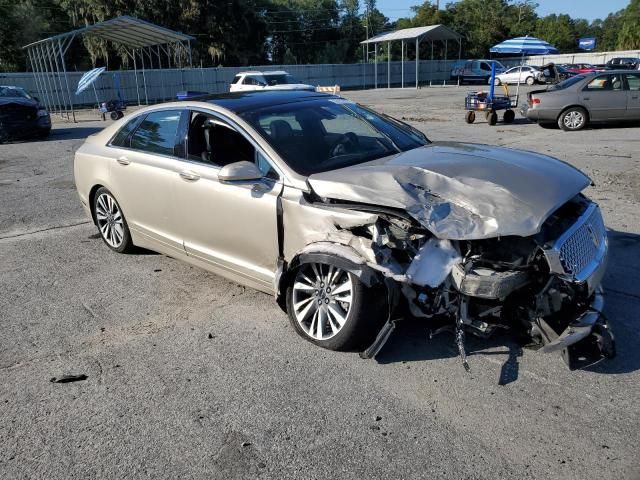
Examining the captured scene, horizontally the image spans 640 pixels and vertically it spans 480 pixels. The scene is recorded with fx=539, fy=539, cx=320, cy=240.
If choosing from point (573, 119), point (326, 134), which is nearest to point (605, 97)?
point (573, 119)

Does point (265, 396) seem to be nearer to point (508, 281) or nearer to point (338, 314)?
point (338, 314)

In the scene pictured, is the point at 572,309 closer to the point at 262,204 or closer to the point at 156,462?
the point at 262,204

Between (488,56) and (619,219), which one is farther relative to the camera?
(488,56)

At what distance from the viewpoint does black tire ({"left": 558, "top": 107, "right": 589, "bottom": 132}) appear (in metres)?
14.3

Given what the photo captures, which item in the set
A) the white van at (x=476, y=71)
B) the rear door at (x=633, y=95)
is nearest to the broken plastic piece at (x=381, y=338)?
the rear door at (x=633, y=95)

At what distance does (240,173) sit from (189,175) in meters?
0.85

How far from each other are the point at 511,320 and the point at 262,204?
1.86 metres

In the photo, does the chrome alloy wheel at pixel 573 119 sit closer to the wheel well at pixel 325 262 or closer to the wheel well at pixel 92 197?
the wheel well at pixel 92 197

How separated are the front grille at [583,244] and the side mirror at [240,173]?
2048mm

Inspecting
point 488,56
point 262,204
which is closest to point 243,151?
point 262,204

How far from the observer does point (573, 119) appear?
14.4m

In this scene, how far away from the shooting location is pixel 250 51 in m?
51.5

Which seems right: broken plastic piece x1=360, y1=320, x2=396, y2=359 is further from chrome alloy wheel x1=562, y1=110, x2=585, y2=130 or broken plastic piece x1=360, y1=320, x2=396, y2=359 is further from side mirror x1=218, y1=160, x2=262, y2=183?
chrome alloy wheel x1=562, y1=110, x2=585, y2=130

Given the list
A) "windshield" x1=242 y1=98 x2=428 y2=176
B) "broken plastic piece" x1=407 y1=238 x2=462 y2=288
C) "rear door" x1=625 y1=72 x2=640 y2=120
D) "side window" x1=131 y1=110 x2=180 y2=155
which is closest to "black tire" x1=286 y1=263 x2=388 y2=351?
"broken plastic piece" x1=407 y1=238 x2=462 y2=288
